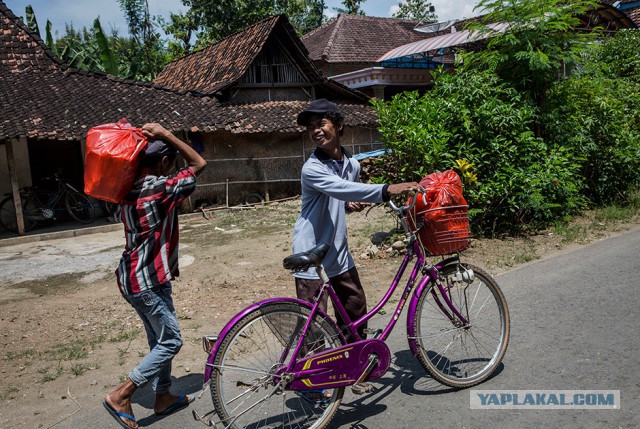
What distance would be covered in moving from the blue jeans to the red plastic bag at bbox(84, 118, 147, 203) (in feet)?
1.97

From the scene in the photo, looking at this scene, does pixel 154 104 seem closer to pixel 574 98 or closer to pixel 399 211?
pixel 574 98

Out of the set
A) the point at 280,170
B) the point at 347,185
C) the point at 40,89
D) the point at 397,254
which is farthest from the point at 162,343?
the point at 280,170

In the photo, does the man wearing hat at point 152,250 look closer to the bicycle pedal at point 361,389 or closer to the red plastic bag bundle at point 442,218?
the bicycle pedal at point 361,389

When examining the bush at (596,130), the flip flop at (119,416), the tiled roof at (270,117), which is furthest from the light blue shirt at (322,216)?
the tiled roof at (270,117)

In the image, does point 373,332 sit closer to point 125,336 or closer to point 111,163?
point 111,163

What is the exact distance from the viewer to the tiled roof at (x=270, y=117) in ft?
50.3

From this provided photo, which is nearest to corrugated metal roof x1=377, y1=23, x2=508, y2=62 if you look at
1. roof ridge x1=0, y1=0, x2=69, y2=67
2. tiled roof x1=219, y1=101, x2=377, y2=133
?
tiled roof x1=219, y1=101, x2=377, y2=133

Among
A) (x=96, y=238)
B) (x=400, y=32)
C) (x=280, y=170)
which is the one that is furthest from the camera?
(x=400, y=32)

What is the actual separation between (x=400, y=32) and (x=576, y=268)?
78.1 feet

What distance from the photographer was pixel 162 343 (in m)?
3.31

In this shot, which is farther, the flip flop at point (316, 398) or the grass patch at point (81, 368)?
the grass patch at point (81, 368)

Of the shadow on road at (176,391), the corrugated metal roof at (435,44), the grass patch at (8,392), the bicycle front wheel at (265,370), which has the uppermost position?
the corrugated metal roof at (435,44)

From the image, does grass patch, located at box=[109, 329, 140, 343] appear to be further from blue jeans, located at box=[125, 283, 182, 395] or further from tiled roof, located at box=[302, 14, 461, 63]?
tiled roof, located at box=[302, 14, 461, 63]

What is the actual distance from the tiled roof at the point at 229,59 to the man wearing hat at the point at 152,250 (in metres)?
13.4
